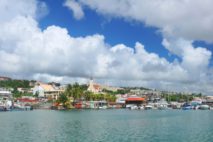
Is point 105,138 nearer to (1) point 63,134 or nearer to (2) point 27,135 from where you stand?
(1) point 63,134

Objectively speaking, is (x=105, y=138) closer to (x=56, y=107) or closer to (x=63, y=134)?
(x=63, y=134)

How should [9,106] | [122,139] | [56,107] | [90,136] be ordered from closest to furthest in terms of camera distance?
[122,139], [90,136], [9,106], [56,107]

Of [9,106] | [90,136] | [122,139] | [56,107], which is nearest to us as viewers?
[122,139]

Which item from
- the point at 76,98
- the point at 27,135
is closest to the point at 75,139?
the point at 27,135

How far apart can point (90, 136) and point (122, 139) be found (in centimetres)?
614

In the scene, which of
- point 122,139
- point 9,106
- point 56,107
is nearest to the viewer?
point 122,139

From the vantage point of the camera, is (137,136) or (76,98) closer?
(137,136)

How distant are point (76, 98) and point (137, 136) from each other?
140059mm

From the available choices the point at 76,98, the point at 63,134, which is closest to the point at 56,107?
the point at 76,98

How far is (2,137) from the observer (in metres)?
57.0

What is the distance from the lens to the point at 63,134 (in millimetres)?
61719

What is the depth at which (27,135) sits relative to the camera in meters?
59.8

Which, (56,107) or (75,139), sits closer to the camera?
(75,139)

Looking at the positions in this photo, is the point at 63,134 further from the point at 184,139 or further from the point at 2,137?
the point at 184,139
